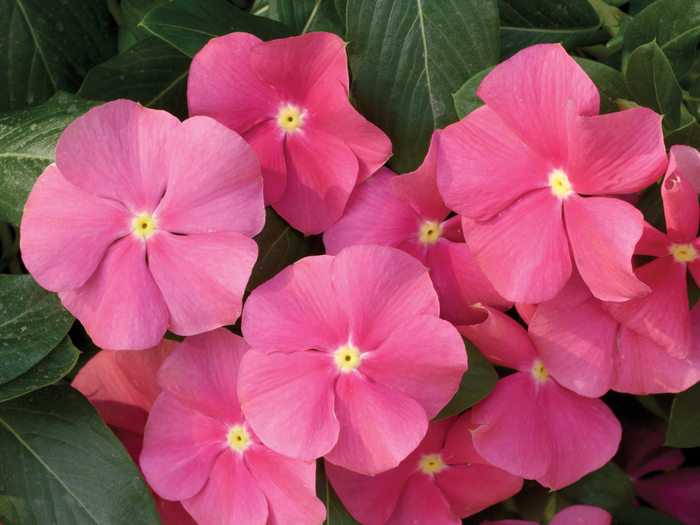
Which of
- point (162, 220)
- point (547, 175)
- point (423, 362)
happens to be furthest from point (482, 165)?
point (162, 220)

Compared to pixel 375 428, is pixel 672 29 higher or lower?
higher

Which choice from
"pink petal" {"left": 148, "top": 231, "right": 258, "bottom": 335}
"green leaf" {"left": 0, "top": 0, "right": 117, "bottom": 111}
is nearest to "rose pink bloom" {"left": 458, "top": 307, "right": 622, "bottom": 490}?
"pink petal" {"left": 148, "top": 231, "right": 258, "bottom": 335}

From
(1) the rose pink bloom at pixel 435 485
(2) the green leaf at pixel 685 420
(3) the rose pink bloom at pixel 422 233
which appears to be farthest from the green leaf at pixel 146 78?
(2) the green leaf at pixel 685 420

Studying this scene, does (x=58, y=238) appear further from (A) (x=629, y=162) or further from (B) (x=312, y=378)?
(A) (x=629, y=162)

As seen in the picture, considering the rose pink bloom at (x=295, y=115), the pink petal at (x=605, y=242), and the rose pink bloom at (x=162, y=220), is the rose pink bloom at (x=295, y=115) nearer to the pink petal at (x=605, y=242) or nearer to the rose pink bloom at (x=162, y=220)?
the rose pink bloom at (x=162, y=220)

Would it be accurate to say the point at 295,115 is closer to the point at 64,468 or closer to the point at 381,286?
the point at 381,286

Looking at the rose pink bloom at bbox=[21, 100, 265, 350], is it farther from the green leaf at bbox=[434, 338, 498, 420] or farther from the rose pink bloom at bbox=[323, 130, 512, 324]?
the green leaf at bbox=[434, 338, 498, 420]
